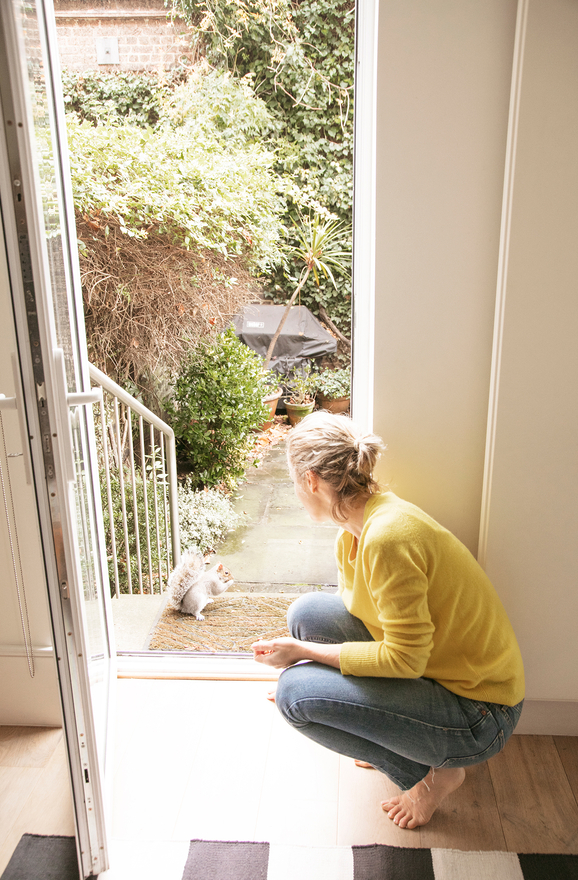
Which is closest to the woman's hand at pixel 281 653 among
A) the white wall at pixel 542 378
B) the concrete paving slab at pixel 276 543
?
the white wall at pixel 542 378

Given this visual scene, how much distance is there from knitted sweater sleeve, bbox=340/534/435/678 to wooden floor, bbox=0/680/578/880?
1.55ft

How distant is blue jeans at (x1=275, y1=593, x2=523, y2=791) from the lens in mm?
1221

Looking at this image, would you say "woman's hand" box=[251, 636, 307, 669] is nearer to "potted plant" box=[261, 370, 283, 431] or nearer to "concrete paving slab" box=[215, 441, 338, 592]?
"concrete paving slab" box=[215, 441, 338, 592]

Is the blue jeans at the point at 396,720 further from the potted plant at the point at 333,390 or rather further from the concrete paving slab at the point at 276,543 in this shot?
the potted plant at the point at 333,390

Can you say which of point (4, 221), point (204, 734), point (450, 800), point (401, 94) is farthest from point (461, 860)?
point (401, 94)

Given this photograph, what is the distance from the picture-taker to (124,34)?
14.5 feet

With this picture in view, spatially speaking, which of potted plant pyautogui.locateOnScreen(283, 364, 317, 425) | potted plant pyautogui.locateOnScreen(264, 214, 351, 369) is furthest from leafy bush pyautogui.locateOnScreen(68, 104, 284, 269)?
potted plant pyautogui.locateOnScreen(283, 364, 317, 425)

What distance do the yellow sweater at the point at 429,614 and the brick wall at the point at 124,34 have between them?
4.55 m

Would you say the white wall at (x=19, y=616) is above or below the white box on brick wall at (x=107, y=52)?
below

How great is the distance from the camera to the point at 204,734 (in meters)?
1.66

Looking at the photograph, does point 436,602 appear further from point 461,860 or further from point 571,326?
point 571,326

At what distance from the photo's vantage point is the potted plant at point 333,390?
17.4ft

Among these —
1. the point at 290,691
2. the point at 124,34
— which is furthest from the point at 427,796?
the point at 124,34

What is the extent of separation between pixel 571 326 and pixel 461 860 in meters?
1.22
